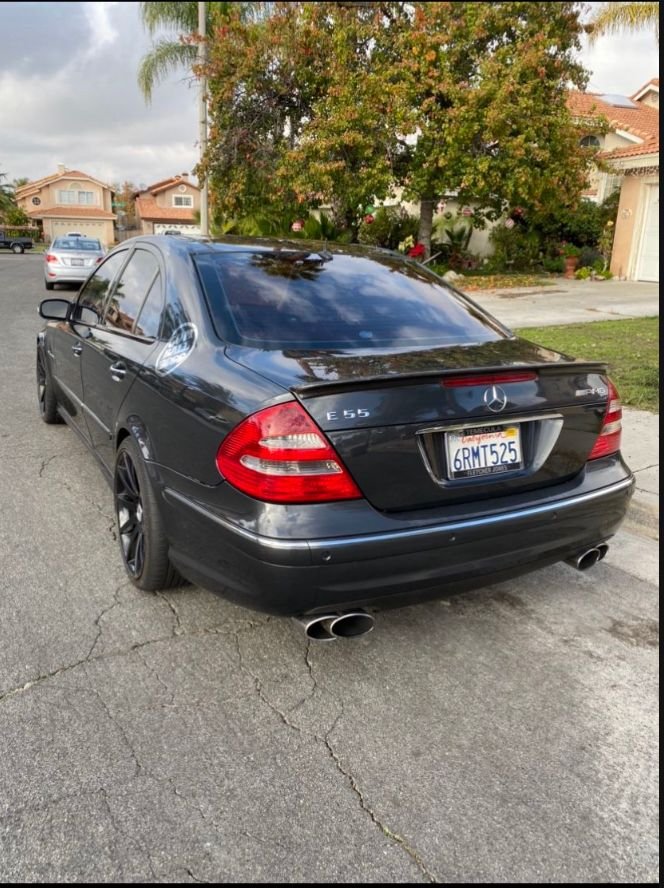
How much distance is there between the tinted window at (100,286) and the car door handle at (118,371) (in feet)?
2.38

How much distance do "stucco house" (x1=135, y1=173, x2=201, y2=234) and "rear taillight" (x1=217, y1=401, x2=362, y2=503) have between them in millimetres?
65099

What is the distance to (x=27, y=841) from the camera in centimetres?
191

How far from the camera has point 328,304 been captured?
3.11 m

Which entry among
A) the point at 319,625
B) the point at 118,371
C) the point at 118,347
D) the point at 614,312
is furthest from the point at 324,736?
the point at 614,312

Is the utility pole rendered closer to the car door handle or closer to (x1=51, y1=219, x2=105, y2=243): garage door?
the car door handle

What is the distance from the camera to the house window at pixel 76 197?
6888 cm

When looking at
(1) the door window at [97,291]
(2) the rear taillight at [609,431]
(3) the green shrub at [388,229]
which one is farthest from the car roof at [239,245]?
(3) the green shrub at [388,229]

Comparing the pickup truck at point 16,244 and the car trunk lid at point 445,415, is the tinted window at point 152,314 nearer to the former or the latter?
the car trunk lid at point 445,415

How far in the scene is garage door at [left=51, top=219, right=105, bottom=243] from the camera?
67000mm

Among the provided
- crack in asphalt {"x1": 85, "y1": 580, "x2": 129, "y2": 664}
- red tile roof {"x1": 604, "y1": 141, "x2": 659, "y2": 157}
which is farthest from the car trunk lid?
red tile roof {"x1": 604, "y1": 141, "x2": 659, "y2": 157}

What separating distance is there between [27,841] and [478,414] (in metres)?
1.89

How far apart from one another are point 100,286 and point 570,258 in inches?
715

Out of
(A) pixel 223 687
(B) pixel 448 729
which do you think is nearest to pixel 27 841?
(A) pixel 223 687

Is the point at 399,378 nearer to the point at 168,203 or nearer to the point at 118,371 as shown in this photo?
the point at 118,371
